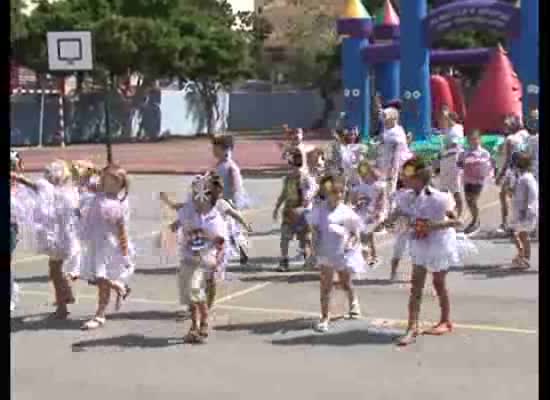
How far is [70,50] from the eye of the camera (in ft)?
60.8

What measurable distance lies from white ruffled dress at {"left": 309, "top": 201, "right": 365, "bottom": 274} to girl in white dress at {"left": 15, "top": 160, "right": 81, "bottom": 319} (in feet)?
6.79

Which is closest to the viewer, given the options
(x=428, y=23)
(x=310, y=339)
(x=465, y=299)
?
(x=310, y=339)

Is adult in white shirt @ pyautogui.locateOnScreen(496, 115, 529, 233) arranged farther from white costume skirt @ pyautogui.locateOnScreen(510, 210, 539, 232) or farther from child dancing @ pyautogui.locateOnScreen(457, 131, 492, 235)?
white costume skirt @ pyautogui.locateOnScreen(510, 210, 539, 232)

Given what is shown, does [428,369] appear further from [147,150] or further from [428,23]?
[147,150]

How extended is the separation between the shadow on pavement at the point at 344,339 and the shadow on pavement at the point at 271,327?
0.29 meters

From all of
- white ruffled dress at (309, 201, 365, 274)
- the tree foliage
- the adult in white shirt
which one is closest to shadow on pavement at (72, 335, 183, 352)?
white ruffled dress at (309, 201, 365, 274)

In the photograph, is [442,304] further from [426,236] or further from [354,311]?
[354,311]

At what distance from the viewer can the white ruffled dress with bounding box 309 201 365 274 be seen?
7492 mm

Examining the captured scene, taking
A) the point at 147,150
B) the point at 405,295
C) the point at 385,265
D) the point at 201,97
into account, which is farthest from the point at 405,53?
the point at 201,97

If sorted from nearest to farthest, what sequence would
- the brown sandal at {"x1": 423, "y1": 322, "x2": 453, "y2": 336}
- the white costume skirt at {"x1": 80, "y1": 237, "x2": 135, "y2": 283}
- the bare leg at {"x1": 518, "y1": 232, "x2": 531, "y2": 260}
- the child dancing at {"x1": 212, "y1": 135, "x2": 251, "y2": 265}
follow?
the brown sandal at {"x1": 423, "y1": 322, "x2": 453, "y2": 336}
the white costume skirt at {"x1": 80, "y1": 237, "x2": 135, "y2": 283}
the bare leg at {"x1": 518, "y1": 232, "x2": 531, "y2": 260}
the child dancing at {"x1": 212, "y1": 135, "x2": 251, "y2": 265}

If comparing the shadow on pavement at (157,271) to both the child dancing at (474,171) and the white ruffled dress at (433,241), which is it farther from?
the child dancing at (474,171)

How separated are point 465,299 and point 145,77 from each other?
35.8 m

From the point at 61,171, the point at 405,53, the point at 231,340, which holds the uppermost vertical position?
the point at 405,53

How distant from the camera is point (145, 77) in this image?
43281mm
